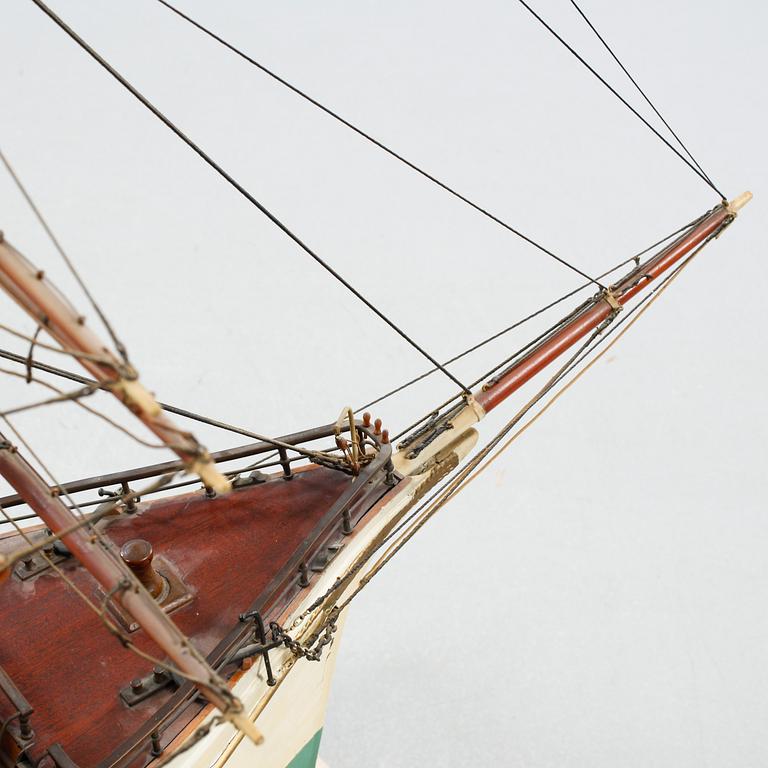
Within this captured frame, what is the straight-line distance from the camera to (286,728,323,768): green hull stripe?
530cm

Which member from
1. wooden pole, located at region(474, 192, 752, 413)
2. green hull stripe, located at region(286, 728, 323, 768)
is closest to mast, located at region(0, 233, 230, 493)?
wooden pole, located at region(474, 192, 752, 413)

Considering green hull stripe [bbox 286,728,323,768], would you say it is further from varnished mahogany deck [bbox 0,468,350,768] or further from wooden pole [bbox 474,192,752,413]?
wooden pole [bbox 474,192,752,413]

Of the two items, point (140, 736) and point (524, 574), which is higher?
point (140, 736)

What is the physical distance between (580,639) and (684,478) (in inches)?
46.7

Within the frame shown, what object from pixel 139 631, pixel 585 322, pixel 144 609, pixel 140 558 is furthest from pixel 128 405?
pixel 585 322

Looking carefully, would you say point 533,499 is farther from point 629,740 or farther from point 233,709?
point 233,709

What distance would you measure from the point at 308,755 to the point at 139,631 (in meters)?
1.30

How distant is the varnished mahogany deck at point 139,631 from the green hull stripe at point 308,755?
3.21ft

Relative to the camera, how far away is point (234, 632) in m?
4.43


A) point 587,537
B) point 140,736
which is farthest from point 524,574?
point 140,736

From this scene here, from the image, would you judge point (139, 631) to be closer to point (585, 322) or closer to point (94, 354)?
point (94, 354)

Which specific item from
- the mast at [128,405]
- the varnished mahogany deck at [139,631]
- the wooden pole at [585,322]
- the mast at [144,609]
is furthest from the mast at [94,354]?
the wooden pole at [585,322]

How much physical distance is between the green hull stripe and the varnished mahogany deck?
3.21ft

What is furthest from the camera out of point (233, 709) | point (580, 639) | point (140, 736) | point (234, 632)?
point (580, 639)
